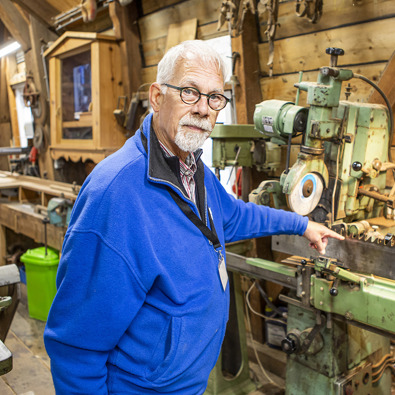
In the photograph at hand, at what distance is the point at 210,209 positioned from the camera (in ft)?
4.19

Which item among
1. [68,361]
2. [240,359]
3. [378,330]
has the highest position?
[68,361]

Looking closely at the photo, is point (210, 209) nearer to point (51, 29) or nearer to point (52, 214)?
point (52, 214)

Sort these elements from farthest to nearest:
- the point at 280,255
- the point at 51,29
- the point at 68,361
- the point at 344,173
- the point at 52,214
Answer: the point at 51,29 → the point at 52,214 → the point at 280,255 → the point at 344,173 → the point at 68,361

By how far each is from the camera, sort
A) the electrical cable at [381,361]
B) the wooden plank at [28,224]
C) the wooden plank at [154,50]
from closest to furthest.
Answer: the electrical cable at [381,361]
the wooden plank at [154,50]
the wooden plank at [28,224]

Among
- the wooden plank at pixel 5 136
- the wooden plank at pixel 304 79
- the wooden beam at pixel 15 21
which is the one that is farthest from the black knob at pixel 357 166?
the wooden plank at pixel 5 136

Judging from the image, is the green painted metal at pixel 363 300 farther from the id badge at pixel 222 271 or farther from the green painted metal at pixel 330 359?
the id badge at pixel 222 271

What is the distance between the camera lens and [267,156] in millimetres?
2271

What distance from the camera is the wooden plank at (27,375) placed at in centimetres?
250

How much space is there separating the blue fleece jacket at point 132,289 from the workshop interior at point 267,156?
1.11ft

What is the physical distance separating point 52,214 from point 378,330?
2.43 metres

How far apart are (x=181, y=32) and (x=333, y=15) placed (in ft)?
3.60

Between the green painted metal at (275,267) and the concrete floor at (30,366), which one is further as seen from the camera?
the concrete floor at (30,366)

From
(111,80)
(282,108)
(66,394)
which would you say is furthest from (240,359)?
(111,80)

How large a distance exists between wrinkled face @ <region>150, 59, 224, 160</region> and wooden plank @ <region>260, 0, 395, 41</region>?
4.02 feet
